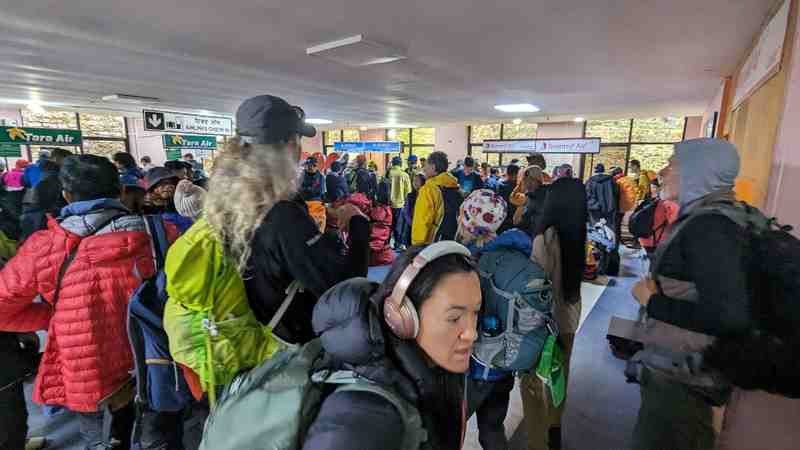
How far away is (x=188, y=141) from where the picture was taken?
8438mm

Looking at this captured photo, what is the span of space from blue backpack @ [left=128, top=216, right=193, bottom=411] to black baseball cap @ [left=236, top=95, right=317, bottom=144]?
712 millimetres

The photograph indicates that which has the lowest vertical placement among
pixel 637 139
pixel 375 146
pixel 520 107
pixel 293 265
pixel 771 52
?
pixel 293 265

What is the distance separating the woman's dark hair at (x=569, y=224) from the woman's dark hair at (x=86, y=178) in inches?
83.6

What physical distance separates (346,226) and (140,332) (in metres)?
0.93

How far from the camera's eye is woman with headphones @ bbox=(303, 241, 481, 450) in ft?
2.16

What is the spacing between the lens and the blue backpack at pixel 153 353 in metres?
1.46

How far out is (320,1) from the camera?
235 cm

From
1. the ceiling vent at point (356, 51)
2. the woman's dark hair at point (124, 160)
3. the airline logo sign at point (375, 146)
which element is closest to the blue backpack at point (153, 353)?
the ceiling vent at point (356, 51)

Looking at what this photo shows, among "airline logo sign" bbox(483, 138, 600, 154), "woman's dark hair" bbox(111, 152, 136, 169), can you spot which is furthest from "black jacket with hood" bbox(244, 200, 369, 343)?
"airline logo sign" bbox(483, 138, 600, 154)

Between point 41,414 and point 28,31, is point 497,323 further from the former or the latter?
point 28,31

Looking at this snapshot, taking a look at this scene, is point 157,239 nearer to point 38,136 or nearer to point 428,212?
point 428,212

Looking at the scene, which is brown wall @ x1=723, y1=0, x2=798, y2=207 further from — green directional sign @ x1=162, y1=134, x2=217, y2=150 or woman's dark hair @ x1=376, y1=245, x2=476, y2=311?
green directional sign @ x1=162, y1=134, x2=217, y2=150

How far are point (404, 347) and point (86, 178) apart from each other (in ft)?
5.23

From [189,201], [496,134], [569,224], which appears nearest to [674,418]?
[569,224]
